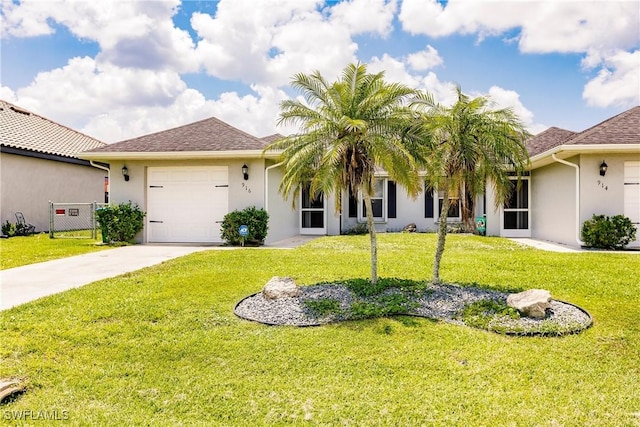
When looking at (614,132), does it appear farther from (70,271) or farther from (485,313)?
(70,271)

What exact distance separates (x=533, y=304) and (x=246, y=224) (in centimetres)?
912

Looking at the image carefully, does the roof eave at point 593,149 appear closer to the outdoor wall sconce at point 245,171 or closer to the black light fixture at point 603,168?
the black light fixture at point 603,168

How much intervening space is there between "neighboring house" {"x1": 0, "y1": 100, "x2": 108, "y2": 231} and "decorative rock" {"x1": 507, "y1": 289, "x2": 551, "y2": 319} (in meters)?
17.4

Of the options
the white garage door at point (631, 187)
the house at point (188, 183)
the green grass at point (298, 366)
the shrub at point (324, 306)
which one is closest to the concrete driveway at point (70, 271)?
the green grass at point (298, 366)

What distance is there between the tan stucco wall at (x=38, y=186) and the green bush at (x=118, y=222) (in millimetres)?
5520

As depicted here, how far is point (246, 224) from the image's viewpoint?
41.9 ft

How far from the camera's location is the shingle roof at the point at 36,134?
657 inches

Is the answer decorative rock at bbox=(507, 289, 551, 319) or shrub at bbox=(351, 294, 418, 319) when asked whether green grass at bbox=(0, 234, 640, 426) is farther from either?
decorative rock at bbox=(507, 289, 551, 319)

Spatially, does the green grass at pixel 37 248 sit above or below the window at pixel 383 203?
below

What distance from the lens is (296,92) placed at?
21.8ft

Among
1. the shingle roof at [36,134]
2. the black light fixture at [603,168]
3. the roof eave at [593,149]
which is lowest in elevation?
the black light fixture at [603,168]

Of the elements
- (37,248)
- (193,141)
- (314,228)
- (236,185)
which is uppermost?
(193,141)

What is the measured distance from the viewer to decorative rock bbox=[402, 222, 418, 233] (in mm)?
18192

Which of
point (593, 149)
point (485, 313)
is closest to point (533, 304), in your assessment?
point (485, 313)
